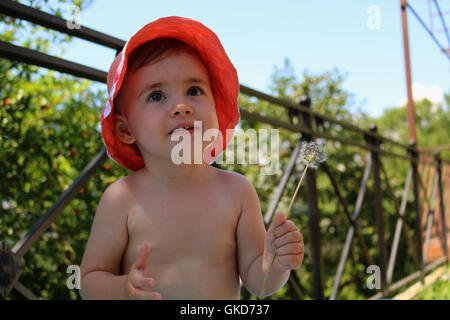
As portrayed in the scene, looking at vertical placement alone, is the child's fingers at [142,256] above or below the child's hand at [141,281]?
above

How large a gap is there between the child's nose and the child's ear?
0.54 ft

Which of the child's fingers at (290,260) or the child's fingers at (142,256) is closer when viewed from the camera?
the child's fingers at (142,256)

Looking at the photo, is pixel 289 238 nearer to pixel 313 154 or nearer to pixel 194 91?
pixel 313 154

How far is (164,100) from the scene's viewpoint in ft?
3.11

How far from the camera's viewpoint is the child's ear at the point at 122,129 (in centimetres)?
104

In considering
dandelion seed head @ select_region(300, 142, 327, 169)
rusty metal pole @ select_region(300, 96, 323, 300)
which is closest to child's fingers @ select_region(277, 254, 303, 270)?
dandelion seed head @ select_region(300, 142, 327, 169)

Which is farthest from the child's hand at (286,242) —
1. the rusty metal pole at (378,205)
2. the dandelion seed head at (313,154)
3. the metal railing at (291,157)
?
the rusty metal pole at (378,205)

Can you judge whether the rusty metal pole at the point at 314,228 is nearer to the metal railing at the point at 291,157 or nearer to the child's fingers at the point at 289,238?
the metal railing at the point at 291,157

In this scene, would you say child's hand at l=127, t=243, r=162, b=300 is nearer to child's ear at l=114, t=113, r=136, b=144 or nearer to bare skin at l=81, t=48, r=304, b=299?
bare skin at l=81, t=48, r=304, b=299

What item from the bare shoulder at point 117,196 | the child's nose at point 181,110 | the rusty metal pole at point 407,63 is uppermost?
the rusty metal pole at point 407,63
